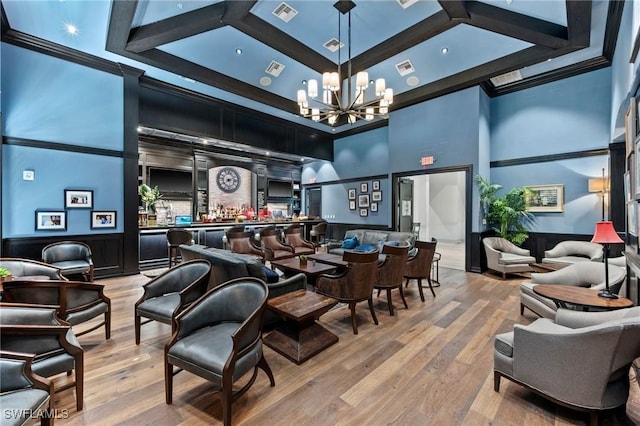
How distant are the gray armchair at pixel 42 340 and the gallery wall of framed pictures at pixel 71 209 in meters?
3.69

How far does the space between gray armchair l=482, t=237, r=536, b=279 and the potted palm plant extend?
11.0 inches

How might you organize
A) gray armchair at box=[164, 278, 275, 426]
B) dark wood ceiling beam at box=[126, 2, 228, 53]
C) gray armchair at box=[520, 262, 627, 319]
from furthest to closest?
dark wood ceiling beam at box=[126, 2, 228, 53]
gray armchair at box=[520, 262, 627, 319]
gray armchair at box=[164, 278, 275, 426]

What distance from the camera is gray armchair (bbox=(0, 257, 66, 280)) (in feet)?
10.1

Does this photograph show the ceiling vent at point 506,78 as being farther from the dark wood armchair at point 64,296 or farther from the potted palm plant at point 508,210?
the dark wood armchair at point 64,296

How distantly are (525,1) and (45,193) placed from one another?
324 inches

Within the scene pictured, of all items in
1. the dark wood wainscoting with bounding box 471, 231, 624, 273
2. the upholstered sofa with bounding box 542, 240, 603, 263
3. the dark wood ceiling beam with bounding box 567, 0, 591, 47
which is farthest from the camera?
the dark wood wainscoting with bounding box 471, 231, 624, 273

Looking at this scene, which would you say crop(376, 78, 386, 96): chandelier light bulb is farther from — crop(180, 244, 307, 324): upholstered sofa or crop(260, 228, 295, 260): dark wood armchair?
crop(260, 228, 295, 260): dark wood armchair

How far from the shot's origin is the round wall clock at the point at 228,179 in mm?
9281

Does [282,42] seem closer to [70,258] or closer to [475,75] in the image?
[475,75]

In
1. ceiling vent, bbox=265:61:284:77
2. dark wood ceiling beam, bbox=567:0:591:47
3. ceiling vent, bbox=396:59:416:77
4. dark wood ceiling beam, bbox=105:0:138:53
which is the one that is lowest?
dark wood ceiling beam, bbox=567:0:591:47

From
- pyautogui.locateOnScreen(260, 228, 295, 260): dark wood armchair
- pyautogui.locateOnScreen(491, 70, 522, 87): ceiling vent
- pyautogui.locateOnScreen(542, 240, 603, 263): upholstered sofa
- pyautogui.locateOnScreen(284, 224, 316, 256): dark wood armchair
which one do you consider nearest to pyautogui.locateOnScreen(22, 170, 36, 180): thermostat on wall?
pyautogui.locateOnScreen(260, 228, 295, 260): dark wood armchair

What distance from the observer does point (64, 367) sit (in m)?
1.83

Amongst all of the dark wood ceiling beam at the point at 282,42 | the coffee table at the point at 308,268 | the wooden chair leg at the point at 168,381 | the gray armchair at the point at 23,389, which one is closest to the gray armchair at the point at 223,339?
the wooden chair leg at the point at 168,381

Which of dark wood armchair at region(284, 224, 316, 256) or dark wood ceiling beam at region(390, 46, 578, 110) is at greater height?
dark wood ceiling beam at region(390, 46, 578, 110)
